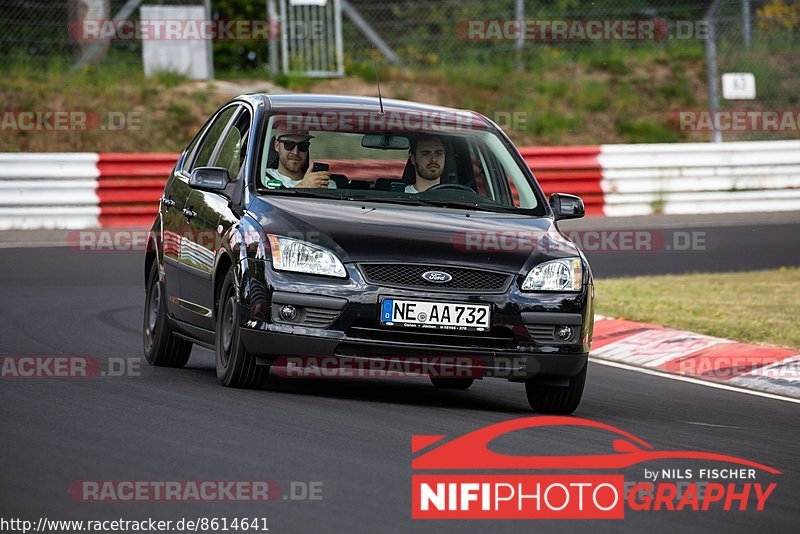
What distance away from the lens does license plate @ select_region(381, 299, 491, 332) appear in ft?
27.3

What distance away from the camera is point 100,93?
992 inches

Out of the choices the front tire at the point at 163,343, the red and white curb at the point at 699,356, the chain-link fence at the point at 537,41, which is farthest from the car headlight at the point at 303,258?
the chain-link fence at the point at 537,41

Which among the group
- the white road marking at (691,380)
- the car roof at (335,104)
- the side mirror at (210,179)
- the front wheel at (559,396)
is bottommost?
the white road marking at (691,380)

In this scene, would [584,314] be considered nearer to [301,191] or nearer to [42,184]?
[301,191]

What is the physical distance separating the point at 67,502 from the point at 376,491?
1.15 m

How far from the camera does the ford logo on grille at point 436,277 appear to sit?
836 centimetres

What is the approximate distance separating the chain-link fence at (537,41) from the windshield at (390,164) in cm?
1507

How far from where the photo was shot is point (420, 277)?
27.4 feet

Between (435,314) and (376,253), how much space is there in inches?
16.5

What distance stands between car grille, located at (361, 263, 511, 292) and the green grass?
446 cm

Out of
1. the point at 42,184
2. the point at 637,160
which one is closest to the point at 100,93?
the point at 42,184

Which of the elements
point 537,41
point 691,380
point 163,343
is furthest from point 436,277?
point 537,41

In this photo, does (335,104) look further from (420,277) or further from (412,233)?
(420,277)

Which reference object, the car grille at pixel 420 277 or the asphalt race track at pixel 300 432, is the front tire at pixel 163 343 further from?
the car grille at pixel 420 277
